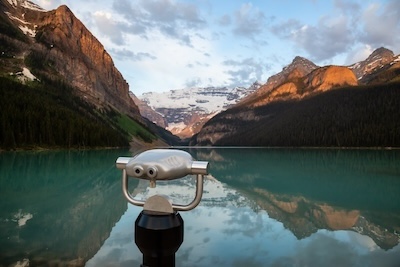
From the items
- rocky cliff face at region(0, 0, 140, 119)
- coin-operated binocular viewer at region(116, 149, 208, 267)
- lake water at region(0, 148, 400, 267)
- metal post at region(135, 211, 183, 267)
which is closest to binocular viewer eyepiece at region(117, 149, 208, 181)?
coin-operated binocular viewer at region(116, 149, 208, 267)

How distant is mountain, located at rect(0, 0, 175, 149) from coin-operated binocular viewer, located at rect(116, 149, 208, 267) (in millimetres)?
77500

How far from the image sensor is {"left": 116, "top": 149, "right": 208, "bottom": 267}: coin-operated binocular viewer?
9.26ft

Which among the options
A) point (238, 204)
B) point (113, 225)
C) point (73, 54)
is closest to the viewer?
point (113, 225)

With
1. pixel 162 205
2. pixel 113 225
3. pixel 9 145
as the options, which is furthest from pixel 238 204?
pixel 9 145

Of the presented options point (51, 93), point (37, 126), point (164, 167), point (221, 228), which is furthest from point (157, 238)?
point (51, 93)

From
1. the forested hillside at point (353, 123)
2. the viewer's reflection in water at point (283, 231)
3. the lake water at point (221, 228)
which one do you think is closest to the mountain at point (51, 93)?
the lake water at point (221, 228)

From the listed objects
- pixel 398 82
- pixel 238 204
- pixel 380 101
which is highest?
pixel 398 82

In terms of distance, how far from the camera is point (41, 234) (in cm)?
1070

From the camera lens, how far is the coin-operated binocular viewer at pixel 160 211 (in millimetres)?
2822

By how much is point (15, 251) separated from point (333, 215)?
12.5 metres

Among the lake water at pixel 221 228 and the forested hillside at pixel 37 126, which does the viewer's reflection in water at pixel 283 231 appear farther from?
the forested hillside at pixel 37 126

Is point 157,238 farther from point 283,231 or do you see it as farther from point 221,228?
point 283,231

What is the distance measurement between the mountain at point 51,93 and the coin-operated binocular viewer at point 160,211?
254ft

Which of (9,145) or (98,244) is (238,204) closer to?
(98,244)
